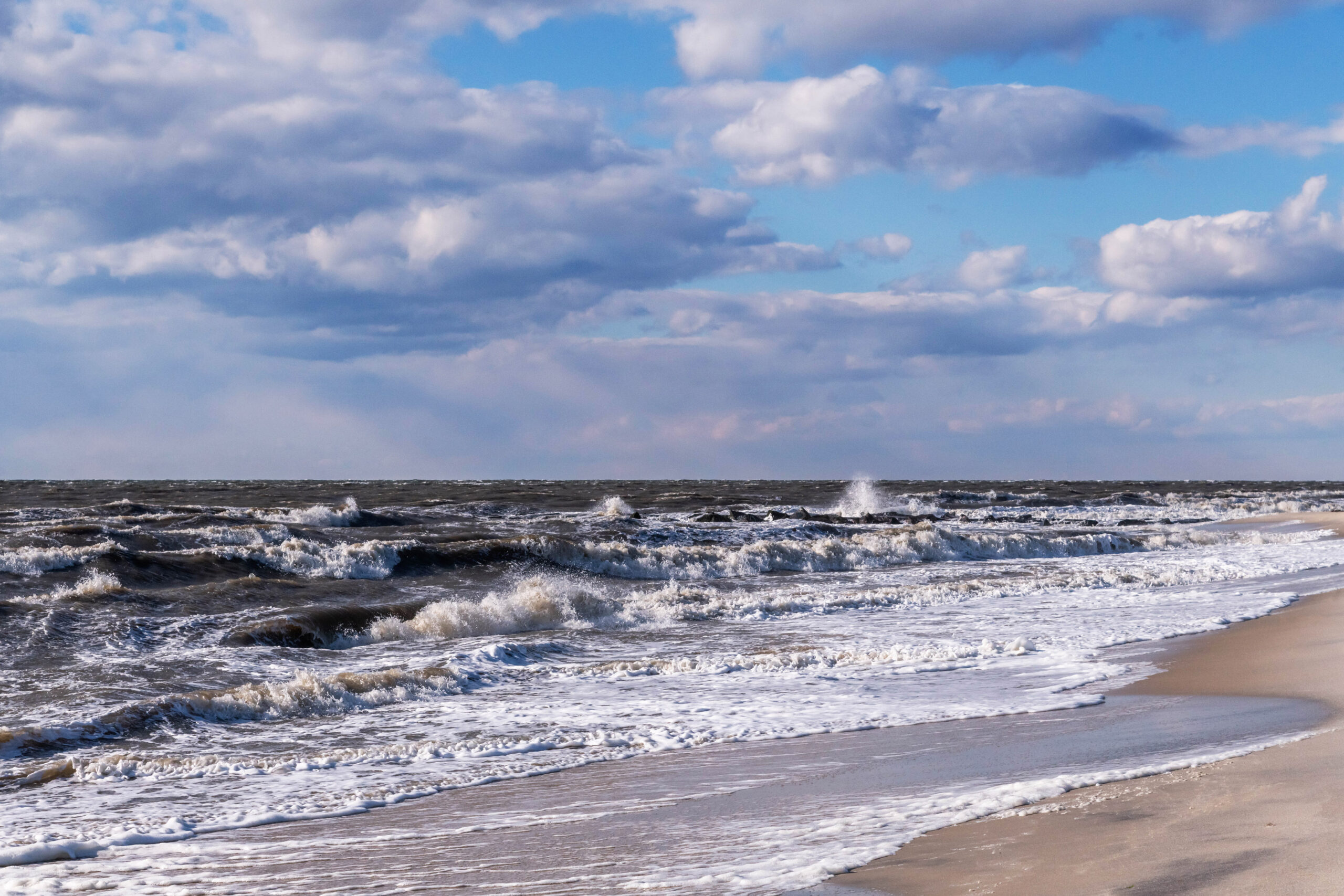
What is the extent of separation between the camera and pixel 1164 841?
4.78 m

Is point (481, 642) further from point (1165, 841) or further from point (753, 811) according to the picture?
point (1165, 841)

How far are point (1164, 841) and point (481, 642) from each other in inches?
436

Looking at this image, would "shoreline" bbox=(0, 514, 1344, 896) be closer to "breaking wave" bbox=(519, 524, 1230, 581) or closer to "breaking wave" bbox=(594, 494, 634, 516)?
"breaking wave" bbox=(519, 524, 1230, 581)

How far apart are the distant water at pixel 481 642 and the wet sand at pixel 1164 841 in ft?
11.0

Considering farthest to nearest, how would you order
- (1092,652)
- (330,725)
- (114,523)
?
(114,523), (1092,652), (330,725)

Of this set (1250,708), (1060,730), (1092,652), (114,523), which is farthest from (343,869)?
(114,523)

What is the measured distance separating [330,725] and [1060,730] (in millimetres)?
6524

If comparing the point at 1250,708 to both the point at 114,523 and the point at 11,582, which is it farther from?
the point at 114,523

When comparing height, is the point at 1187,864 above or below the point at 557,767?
above

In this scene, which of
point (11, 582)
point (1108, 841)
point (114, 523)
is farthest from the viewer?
point (114, 523)

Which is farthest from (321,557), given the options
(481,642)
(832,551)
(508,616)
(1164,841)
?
(1164,841)

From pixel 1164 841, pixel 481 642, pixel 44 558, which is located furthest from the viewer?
pixel 44 558

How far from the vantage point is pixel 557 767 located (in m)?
7.91

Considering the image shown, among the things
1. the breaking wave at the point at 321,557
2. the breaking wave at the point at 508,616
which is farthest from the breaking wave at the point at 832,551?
the breaking wave at the point at 508,616
